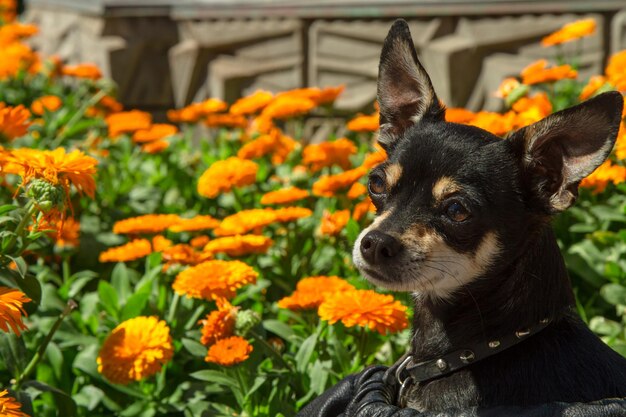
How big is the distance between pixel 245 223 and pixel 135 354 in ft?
2.57

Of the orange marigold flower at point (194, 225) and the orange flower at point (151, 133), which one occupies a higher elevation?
the orange marigold flower at point (194, 225)

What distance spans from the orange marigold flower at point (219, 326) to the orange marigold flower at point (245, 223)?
0.58m

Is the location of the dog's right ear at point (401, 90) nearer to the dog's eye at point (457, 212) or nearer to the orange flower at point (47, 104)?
the dog's eye at point (457, 212)

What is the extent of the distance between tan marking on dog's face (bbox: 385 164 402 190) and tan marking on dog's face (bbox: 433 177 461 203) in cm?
12

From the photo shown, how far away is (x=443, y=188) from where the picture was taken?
7.66 feet

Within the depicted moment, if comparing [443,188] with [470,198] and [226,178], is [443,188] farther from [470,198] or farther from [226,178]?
[226,178]

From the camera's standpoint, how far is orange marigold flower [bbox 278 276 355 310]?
2.97m

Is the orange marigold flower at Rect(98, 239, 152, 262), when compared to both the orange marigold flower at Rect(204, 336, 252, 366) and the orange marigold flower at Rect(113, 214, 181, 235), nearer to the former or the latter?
the orange marigold flower at Rect(113, 214, 181, 235)

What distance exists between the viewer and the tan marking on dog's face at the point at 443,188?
91.5 inches

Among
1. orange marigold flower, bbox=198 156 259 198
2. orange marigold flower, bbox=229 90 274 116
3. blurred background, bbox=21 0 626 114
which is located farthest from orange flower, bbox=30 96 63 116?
orange marigold flower, bbox=198 156 259 198

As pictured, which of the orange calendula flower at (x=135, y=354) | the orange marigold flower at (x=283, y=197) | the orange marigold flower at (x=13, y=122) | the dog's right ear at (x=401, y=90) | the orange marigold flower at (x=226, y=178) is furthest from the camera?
the orange marigold flower at (x=226, y=178)

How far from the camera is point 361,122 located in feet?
14.0

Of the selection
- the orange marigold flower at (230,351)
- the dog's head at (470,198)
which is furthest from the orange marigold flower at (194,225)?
the dog's head at (470,198)

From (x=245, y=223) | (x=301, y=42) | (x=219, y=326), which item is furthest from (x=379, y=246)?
(x=301, y=42)
